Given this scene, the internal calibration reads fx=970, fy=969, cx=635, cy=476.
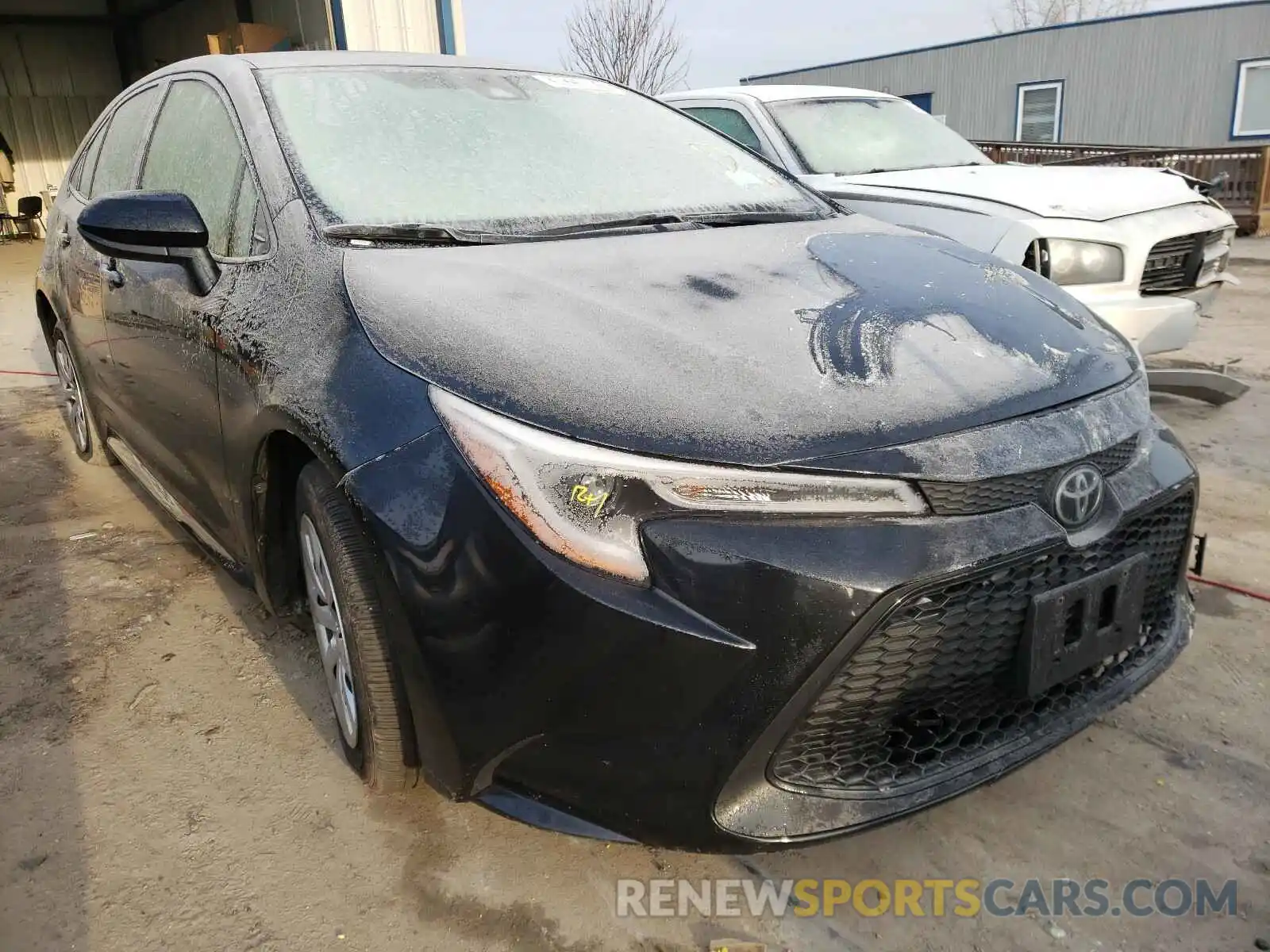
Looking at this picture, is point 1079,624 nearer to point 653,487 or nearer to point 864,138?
point 653,487

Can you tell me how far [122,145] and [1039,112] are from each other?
19.1 metres

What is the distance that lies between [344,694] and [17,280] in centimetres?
Result: 1222

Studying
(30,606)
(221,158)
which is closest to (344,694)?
(221,158)

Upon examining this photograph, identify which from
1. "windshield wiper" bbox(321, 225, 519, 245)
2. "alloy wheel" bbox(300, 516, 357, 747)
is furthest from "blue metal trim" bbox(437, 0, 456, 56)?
"alloy wheel" bbox(300, 516, 357, 747)

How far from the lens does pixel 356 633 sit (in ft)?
6.03

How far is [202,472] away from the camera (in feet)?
8.34

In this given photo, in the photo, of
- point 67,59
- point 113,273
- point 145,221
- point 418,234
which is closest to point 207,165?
point 145,221

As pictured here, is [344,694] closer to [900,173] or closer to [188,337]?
[188,337]

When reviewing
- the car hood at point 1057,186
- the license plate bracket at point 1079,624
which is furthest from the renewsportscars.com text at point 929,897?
the car hood at point 1057,186

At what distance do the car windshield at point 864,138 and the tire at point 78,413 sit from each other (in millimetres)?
3699

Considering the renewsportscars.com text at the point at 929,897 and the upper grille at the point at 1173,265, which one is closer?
the renewsportscars.com text at the point at 929,897

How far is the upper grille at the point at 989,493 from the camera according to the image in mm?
1573

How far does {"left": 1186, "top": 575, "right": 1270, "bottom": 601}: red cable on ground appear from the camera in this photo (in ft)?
9.71

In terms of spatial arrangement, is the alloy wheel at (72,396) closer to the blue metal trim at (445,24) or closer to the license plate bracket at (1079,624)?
the license plate bracket at (1079,624)
